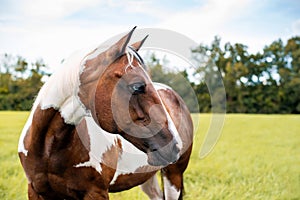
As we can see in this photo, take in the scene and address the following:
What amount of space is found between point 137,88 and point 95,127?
0.75 metres

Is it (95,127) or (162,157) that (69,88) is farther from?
(162,157)

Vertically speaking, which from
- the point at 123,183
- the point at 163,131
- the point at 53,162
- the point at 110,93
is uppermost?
the point at 110,93

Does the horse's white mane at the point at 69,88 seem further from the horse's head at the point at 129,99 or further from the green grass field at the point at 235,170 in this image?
the green grass field at the point at 235,170

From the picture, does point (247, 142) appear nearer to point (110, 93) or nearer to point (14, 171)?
point (14, 171)

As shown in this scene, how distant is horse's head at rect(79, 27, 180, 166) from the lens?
7.43ft

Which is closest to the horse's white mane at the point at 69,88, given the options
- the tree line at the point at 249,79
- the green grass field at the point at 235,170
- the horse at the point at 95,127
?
the horse at the point at 95,127

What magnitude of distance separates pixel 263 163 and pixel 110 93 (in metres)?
6.95

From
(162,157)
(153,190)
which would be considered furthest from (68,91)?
(153,190)

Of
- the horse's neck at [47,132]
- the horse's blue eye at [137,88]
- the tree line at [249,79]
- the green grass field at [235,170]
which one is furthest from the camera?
the tree line at [249,79]

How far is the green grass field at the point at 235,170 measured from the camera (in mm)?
5555

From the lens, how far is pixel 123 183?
332 cm

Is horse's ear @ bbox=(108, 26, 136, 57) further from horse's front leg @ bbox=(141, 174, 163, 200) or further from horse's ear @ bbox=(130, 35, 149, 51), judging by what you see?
horse's front leg @ bbox=(141, 174, 163, 200)

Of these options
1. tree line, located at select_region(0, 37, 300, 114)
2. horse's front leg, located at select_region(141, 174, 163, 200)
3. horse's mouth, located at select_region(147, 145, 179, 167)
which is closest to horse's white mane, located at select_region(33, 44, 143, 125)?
horse's mouth, located at select_region(147, 145, 179, 167)

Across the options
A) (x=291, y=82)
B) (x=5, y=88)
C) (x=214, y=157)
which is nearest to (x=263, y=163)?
(x=214, y=157)
